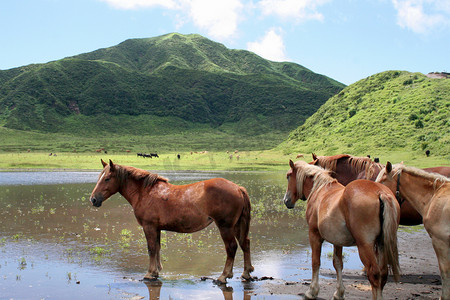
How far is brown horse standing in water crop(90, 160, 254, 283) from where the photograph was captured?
813 centimetres

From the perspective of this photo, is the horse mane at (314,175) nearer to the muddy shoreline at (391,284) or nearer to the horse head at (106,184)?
the muddy shoreline at (391,284)

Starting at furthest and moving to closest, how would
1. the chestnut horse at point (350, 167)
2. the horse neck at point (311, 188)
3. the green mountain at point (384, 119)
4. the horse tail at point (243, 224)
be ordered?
1. the green mountain at point (384, 119)
2. the chestnut horse at point (350, 167)
3. the horse tail at point (243, 224)
4. the horse neck at point (311, 188)

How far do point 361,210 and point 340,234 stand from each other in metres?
0.59

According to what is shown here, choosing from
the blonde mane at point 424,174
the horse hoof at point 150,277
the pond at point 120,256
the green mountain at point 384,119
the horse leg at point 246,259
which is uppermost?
the green mountain at point 384,119

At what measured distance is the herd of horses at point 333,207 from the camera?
5.95 metres

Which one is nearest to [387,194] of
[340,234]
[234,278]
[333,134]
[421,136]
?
[340,234]

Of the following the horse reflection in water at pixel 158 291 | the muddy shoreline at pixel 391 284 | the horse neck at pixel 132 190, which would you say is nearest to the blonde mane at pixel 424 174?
the muddy shoreline at pixel 391 284

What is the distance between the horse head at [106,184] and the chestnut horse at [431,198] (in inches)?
218

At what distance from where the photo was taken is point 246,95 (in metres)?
184

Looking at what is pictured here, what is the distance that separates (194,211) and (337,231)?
122 inches

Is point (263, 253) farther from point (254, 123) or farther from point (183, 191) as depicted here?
point (254, 123)

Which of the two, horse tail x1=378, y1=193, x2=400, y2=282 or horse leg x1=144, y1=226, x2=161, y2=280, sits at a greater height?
horse tail x1=378, y1=193, x2=400, y2=282

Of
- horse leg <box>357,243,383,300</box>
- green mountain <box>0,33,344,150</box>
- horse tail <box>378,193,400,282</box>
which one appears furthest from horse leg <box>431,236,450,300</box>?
green mountain <box>0,33,344,150</box>

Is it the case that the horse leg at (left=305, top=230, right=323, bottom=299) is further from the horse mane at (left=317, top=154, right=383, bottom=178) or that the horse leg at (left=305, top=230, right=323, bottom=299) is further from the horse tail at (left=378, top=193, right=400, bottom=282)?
the horse mane at (left=317, top=154, right=383, bottom=178)
